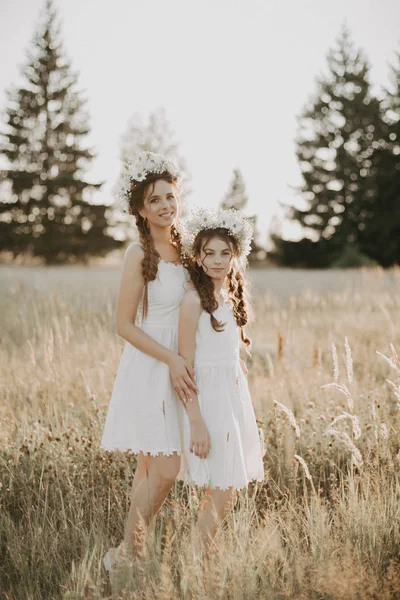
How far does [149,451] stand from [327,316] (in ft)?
18.0

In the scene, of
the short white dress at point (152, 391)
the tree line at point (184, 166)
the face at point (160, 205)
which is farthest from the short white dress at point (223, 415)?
the tree line at point (184, 166)

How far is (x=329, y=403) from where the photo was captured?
3879mm

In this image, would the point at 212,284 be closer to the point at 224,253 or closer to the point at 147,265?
the point at 224,253

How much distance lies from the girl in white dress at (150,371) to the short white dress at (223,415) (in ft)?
0.30

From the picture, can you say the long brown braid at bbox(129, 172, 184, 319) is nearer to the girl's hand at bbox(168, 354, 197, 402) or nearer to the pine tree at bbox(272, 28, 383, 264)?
the girl's hand at bbox(168, 354, 197, 402)

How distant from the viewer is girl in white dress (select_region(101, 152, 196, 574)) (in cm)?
249

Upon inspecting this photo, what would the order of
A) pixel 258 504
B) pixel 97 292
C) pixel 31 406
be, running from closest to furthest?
pixel 258 504
pixel 31 406
pixel 97 292

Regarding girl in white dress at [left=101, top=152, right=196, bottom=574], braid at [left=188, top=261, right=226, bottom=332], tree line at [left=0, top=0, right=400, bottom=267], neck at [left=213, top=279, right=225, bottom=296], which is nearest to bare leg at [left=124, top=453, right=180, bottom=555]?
girl in white dress at [left=101, top=152, right=196, bottom=574]

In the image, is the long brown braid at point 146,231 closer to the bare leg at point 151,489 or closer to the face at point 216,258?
the face at point 216,258

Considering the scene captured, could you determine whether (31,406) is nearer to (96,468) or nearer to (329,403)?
(96,468)

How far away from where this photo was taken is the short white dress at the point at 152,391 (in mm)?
2520

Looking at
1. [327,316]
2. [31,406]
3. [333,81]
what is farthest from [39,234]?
[31,406]

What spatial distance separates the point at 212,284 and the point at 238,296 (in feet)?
0.74

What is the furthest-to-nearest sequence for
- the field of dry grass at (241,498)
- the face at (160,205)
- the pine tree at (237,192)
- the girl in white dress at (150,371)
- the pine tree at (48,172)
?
the pine tree at (237,192)
the pine tree at (48,172)
the face at (160,205)
the girl in white dress at (150,371)
the field of dry grass at (241,498)
